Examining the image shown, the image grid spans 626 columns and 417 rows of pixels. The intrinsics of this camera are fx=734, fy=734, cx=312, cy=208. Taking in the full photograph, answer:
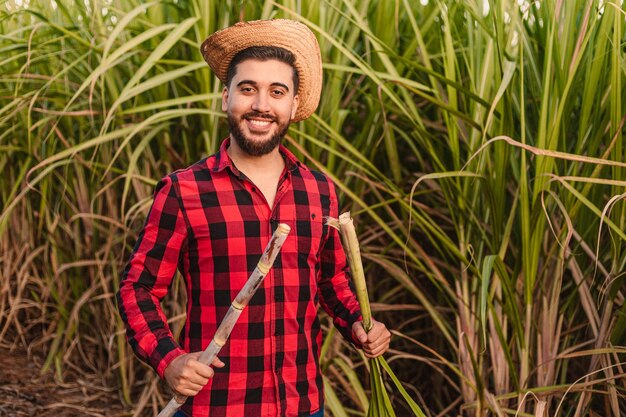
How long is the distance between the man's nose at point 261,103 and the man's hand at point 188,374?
43 cm

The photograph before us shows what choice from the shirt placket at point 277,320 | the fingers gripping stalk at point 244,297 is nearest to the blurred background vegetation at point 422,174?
the shirt placket at point 277,320

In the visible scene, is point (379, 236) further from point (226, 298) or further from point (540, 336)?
point (226, 298)

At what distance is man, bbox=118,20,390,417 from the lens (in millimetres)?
1261

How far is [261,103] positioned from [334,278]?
15.7 inches

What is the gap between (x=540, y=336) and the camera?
1.63 meters

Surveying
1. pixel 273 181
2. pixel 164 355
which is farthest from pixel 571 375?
pixel 164 355

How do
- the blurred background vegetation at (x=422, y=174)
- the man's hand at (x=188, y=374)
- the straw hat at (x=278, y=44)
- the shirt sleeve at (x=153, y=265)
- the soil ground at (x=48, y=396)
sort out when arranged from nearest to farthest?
the man's hand at (x=188, y=374), the shirt sleeve at (x=153, y=265), the straw hat at (x=278, y=44), the blurred background vegetation at (x=422, y=174), the soil ground at (x=48, y=396)

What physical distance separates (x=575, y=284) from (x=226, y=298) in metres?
0.90

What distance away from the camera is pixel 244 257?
50.2 inches

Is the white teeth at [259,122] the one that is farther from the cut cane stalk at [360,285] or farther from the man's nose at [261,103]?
the cut cane stalk at [360,285]

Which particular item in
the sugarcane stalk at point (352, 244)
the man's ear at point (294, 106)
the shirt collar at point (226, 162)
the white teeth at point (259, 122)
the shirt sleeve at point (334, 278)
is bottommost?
the shirt sleeve at point (334, 278)

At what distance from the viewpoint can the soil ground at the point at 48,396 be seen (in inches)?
85.4

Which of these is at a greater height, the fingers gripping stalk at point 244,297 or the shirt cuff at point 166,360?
the fingers gripping stalk at point 244,297

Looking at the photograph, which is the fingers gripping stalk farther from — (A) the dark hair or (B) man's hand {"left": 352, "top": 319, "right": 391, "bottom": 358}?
(A) the dark hair
